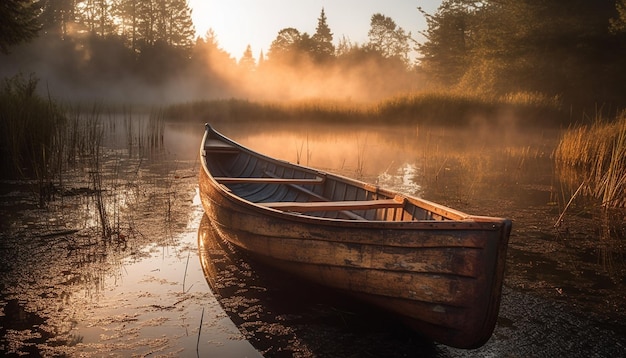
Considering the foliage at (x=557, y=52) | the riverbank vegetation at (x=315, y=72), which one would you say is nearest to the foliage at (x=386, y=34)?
the riverbank vegetation at (x=315, y=72)

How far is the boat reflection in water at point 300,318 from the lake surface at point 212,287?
0.01 meters

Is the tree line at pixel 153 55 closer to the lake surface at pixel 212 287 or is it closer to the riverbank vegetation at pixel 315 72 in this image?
the riverbank vegetation at pixel 315 72

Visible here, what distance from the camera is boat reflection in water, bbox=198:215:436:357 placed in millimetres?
2617

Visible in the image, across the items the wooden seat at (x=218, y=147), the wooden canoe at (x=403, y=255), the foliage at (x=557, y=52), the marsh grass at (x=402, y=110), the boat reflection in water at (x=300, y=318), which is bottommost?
the boat reflection in water at (x=300, y=318)

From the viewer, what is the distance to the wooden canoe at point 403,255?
2.34 meters

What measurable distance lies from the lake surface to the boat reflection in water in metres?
0.01

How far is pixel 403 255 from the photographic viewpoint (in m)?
2.56

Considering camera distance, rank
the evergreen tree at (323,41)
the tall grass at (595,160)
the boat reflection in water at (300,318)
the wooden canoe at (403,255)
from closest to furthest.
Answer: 1. the wooden canoe at (403,255)
2. the boat reflection in water at (300,318)
3. the tall grass at (595,160)
4. the evergreen tree at (323,41)

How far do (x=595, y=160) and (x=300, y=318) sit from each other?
24.6 ft

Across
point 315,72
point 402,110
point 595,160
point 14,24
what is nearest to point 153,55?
point 315,72

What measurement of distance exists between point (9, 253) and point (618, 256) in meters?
5.40

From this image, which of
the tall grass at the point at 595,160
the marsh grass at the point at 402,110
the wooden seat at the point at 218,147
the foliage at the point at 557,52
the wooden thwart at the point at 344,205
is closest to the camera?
the wooden thwart at the point at 344,205

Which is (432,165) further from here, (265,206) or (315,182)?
(265,206)

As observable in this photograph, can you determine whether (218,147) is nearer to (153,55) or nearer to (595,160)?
(595,160)
